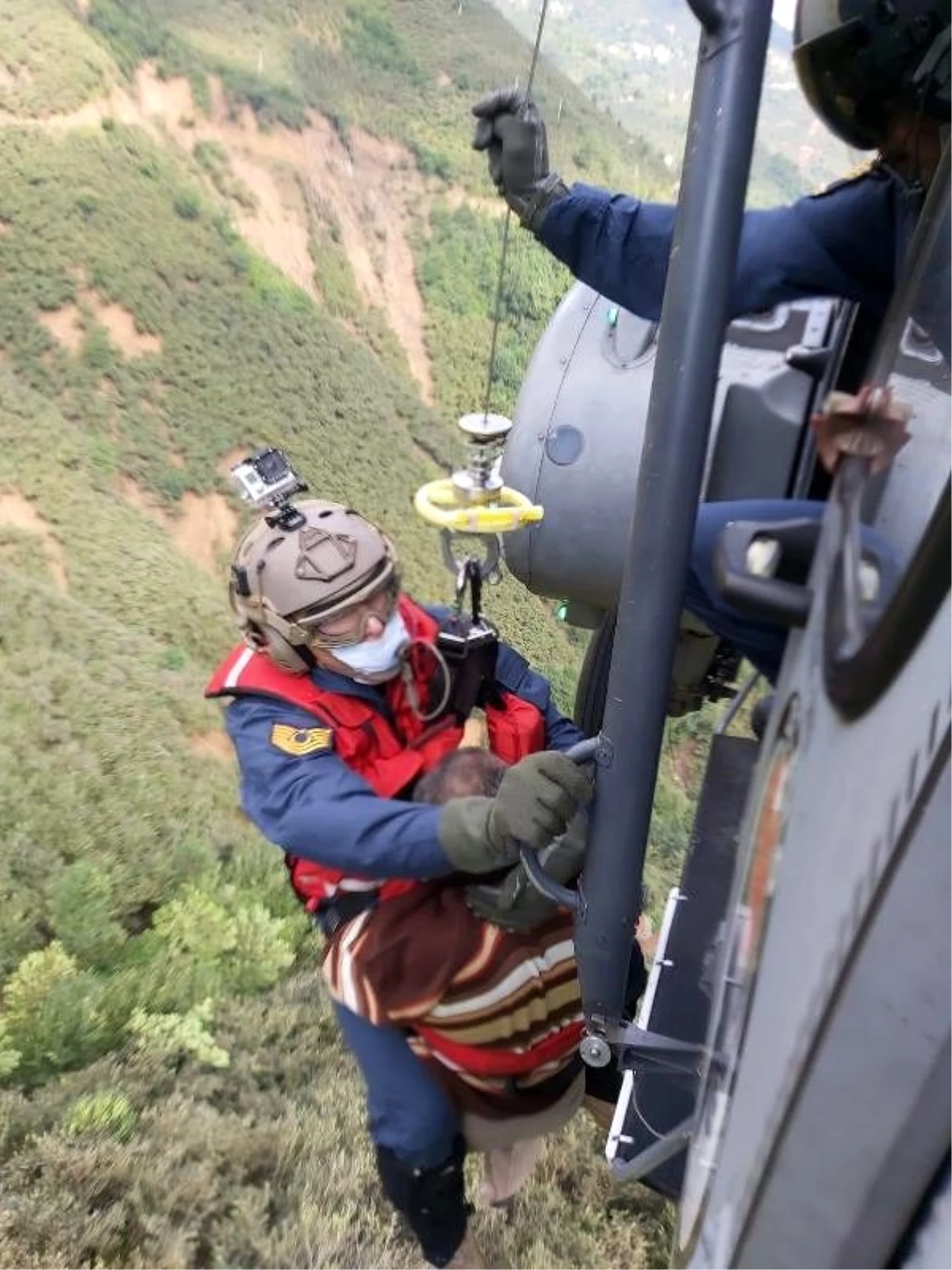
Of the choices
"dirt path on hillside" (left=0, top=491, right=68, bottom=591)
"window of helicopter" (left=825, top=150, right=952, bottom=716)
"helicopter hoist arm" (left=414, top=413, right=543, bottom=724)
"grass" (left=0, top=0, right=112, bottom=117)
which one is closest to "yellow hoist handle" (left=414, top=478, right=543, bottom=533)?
"helicopter hoist arm" (left=414, top=413, right=543, bottom=724)

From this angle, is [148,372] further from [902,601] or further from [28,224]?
[902,601]

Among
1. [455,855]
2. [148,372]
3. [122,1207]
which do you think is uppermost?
[455,855]

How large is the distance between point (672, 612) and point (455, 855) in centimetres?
92

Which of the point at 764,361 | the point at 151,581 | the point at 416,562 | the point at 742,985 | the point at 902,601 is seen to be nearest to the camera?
the point at 902,601

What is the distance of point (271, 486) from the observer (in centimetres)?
262

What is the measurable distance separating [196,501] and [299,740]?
70.7ft

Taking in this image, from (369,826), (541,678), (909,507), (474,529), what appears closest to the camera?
(909,507)

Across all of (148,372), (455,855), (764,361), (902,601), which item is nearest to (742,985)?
(902,601)

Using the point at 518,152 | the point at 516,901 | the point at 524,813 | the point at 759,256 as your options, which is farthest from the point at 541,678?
the point at 518,152

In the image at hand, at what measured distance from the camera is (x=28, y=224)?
2384 cm

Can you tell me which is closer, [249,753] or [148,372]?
[249,753]

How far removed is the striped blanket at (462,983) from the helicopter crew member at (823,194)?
1535mm

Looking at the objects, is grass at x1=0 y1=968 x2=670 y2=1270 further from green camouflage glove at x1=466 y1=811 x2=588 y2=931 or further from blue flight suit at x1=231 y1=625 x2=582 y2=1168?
green camouflage glove at x1=466 y1=811 x2=588 y2=931

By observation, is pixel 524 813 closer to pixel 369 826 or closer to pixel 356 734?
pixel 369 826
